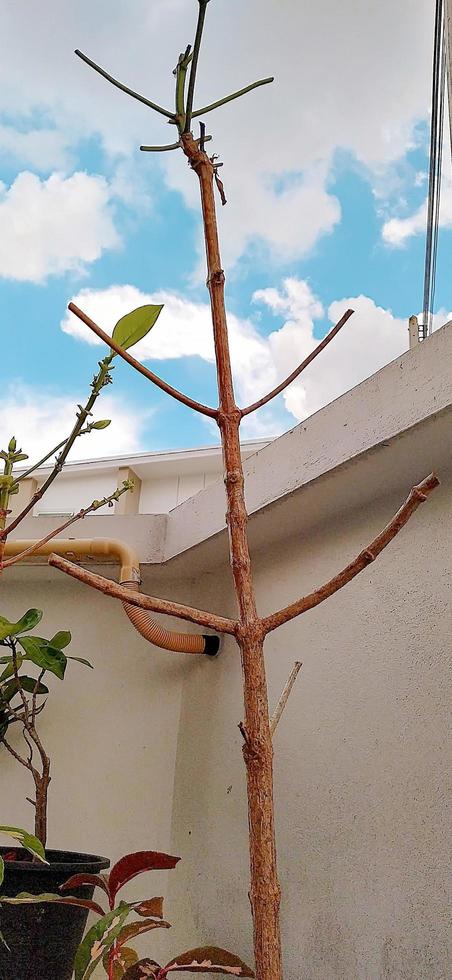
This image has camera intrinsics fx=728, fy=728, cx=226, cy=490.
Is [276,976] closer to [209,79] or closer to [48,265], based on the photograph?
[209,79]

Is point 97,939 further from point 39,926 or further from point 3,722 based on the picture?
point 3,722

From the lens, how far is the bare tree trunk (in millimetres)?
543

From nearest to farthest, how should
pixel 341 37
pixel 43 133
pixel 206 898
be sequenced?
pixel 206 898, pixel 341 37, pixel 43 133

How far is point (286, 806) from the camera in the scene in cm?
121

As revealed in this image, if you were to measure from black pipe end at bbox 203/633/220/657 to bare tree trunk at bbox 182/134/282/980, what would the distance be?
34.3 inches

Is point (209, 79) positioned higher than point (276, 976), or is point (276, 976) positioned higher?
point (209, 79)

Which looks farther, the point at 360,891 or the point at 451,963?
the point at 360,891

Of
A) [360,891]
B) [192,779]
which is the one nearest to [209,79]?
[192,779]

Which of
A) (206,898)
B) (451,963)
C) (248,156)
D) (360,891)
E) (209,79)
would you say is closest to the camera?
(451,963)

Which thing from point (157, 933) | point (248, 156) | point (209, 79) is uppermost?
point (248, 156)

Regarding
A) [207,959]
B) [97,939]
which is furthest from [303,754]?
[97,939]

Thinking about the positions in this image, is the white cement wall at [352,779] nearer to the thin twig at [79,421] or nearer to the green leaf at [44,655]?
the green leaf at [44,655]

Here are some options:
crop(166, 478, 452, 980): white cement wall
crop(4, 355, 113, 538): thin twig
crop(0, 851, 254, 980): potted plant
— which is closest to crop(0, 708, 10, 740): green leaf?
crop(166, 478, 452, 980): white cement wall

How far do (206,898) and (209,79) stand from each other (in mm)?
2093
